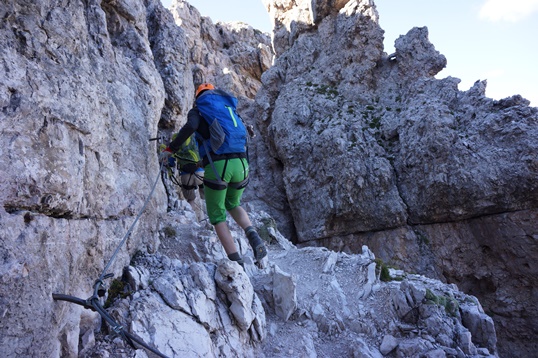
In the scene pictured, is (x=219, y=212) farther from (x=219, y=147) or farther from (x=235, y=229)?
(x=235, y=229)

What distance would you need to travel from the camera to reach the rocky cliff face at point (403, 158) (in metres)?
15.8

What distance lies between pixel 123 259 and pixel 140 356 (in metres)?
1.81

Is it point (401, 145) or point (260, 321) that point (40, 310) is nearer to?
point (260, 321)

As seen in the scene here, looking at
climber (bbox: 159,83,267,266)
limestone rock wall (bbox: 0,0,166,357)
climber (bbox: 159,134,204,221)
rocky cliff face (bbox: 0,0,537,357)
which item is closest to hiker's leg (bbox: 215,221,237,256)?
climber (bbox: 159,83,267,266)

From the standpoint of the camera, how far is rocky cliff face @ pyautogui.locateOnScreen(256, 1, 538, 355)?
15.8m

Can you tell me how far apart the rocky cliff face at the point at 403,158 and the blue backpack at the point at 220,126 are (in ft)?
47.1

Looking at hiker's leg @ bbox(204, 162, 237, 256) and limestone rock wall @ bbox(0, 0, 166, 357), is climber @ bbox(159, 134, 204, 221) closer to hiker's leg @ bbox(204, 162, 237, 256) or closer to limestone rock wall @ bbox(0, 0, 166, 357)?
hiker's leg @ bbox(204, 162, 237, 256)

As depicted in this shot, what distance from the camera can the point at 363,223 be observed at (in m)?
19.2

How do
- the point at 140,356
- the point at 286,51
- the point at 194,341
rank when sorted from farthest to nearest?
1. the point at 286,51
2. the point at 194,341
3. the point at 140,356

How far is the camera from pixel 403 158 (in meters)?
18.7

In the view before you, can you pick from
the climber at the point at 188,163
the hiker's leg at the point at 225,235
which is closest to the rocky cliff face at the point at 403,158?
the climber at the point at 188,163

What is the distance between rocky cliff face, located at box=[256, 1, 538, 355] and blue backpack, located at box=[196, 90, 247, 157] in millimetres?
14349

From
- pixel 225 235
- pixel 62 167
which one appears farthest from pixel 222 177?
pixel 62 167

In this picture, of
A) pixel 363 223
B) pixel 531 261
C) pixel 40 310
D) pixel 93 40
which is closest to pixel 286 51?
pixel 363 223
